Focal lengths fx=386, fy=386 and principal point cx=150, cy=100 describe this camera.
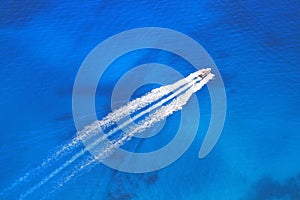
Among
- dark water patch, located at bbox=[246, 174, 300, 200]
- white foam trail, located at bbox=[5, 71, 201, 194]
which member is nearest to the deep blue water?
dark water patch, located at bbox=[246, 174, 300, 200]

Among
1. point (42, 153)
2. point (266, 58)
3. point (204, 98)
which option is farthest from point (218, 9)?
point (42, 153)

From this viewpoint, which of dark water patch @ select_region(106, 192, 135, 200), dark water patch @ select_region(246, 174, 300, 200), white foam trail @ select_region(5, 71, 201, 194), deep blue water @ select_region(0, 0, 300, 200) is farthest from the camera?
white foam trail @ select_region(5, 71, 201, 194)

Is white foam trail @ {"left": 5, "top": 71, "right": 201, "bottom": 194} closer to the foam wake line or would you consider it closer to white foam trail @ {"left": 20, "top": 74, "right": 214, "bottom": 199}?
the foam wake line

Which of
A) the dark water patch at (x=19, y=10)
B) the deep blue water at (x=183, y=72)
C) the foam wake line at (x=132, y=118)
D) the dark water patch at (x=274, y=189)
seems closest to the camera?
the dark water patch at (x=274, y=189)

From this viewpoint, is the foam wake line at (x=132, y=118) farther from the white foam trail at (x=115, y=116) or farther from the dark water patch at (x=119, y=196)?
the dark water patch at (x=119, y=196)


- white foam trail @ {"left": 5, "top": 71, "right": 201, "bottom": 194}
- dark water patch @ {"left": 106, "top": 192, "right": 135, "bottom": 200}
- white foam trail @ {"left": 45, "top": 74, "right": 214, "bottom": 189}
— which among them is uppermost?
white foam trail @ {"left": 5, "top": 71, "right": 201, "bottom": 194}

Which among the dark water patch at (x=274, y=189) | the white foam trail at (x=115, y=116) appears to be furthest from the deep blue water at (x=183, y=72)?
the white foam trail at (x=115, y=116)

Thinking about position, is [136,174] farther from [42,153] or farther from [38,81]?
[38,81]
